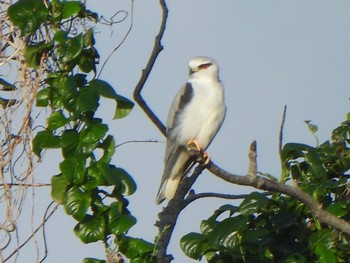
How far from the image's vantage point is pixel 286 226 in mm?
5523

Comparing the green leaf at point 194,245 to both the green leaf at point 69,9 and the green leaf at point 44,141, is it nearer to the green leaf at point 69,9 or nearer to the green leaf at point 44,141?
the green leaf at point 44,141

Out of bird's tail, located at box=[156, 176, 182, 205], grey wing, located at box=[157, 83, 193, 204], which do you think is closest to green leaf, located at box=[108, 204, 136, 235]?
bird's tail, located at box=[156, 176, 182, 205]

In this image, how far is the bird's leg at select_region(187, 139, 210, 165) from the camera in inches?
228

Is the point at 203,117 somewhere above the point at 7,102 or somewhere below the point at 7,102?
above

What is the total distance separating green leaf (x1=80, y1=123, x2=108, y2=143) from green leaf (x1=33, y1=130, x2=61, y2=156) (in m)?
0.12

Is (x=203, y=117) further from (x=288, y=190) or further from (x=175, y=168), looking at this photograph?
(x=288, y=190)

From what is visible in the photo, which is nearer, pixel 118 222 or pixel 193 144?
pixel 118 222

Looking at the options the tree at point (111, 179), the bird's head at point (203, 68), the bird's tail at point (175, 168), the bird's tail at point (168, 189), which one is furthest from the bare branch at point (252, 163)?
the bird's head at point (203, 68)

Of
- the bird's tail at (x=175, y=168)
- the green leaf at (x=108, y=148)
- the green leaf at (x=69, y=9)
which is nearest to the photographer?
the green leaf at (x=108, y=148)

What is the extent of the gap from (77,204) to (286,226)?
A: 122cm

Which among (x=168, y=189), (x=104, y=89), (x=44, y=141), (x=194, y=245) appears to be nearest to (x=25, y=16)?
(x=104, y=89)

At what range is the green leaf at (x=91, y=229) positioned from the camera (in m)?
4.91

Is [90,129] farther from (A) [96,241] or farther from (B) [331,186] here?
(B) [331,186]

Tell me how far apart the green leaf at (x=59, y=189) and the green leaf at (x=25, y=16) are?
2.47 ft
